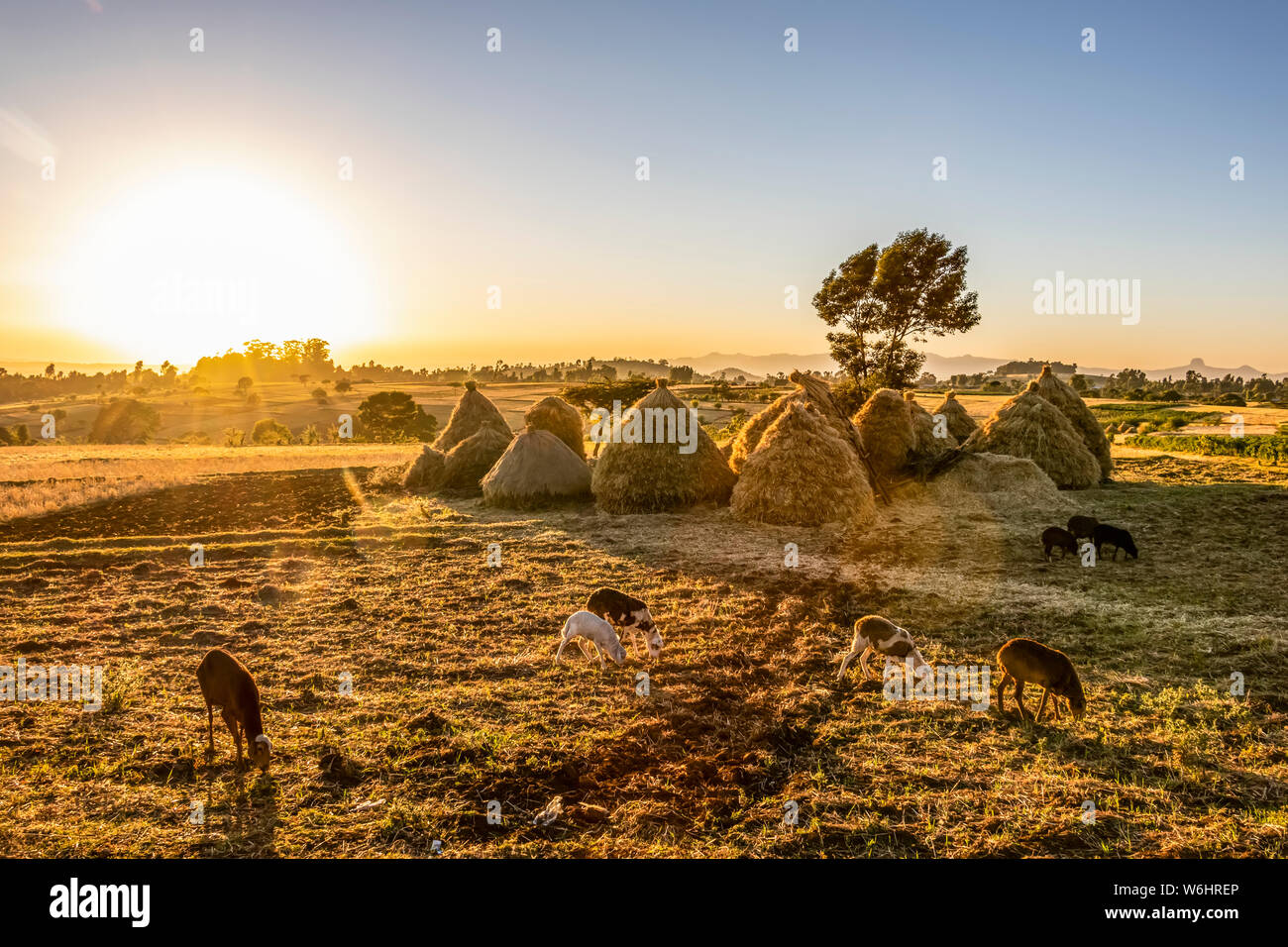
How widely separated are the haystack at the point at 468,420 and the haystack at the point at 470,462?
2659 millimetres

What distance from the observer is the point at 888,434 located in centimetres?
1761

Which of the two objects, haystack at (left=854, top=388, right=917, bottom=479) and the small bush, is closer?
haystack at (left=854, top=388, right=917, bottom=479)

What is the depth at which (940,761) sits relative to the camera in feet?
15.5

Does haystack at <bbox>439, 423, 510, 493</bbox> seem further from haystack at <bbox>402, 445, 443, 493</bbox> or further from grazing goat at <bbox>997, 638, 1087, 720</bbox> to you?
grazing goat at <bbox>997, 638, 1087, 720</bbox>

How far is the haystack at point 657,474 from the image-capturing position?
49.1ft

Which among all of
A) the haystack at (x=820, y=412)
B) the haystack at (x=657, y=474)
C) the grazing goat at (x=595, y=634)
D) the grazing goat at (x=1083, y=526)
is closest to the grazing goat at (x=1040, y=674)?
the grazing goat at (x=595, y=634)

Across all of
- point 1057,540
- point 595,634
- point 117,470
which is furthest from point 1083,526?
point 117,470

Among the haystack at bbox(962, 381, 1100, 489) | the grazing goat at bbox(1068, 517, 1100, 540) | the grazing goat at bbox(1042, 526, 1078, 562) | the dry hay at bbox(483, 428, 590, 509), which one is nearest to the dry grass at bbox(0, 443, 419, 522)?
the dry hay at bbox(483, 428, 590, 509)

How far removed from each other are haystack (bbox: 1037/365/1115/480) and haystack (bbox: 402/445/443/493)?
19345mm

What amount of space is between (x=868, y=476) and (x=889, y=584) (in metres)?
6.90

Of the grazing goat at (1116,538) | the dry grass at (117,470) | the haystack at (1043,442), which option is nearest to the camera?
the grazing goat at (1116,538)

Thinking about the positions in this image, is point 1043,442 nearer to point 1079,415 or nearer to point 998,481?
point 1079,415

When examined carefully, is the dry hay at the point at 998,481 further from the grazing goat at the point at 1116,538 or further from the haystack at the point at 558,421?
the haystack at the point at 558,421

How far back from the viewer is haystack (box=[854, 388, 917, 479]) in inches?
688
